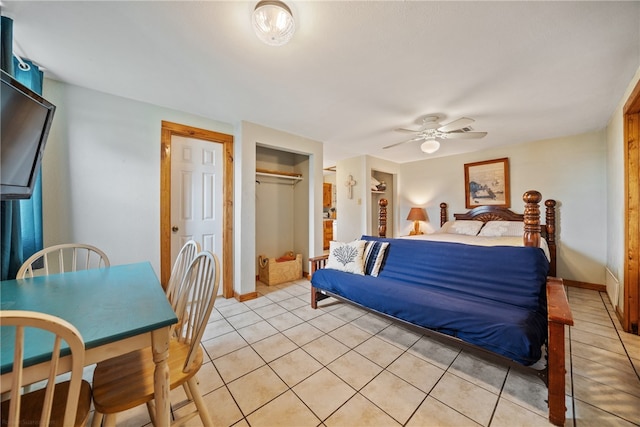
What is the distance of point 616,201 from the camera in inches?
100

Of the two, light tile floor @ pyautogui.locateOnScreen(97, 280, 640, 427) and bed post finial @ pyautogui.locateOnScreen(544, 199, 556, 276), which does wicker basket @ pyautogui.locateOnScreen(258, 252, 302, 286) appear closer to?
light tile floor @ pyautogui.locateOnScreen(97, 280, 640, 427)

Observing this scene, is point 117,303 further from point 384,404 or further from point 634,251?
point 634,251

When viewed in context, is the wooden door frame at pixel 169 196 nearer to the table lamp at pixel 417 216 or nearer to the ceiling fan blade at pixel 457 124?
the ceiling fan blade at pixel 457 124

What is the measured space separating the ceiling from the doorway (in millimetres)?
351

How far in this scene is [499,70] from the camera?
1.87 metres

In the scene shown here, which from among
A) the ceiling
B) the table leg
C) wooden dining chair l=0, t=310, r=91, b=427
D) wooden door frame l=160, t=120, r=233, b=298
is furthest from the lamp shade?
wooden dining chair l=0, t=310, r=91, b=427

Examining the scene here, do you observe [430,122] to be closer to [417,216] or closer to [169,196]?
[417,216]

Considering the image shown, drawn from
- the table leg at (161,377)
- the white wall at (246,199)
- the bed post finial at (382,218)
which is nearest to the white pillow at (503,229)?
the bed post finial at (382,218)

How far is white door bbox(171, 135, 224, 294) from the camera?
2.71 metres

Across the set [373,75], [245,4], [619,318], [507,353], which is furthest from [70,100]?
[619,318]

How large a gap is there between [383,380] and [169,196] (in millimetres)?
2715

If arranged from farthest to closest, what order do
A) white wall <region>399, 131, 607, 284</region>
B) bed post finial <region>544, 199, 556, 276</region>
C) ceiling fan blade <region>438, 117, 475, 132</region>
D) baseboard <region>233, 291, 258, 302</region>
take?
bed post finial <region>544, 199, 556, 276</region> → white wall <region>399, 131, 607, 284</region> → baseboard <region>233, 291, 258, 302</region> → ceiling fan blade <region>438, 117, 475, 132</region>

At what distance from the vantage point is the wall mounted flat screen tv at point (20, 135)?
3.65ft

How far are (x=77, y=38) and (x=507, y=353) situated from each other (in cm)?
342
